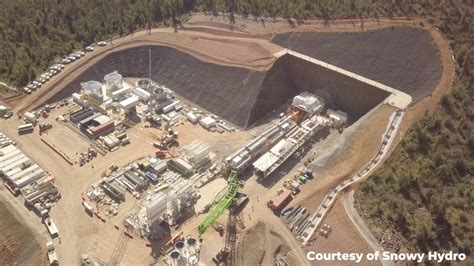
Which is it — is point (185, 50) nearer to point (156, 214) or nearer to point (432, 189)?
point (156, 214)

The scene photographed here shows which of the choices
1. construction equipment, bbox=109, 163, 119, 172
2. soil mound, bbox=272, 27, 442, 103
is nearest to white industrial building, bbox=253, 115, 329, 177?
soil mound, bbox=272, 27, 442, 103

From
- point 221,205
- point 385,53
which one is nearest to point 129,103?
point 221,205

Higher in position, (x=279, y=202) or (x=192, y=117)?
(x=192, y=117)

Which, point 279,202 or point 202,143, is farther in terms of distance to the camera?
point 202,143

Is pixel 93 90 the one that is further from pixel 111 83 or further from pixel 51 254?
pixel 51 254

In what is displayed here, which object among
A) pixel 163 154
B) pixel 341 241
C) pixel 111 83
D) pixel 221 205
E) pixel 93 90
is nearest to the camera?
pixel 341 241

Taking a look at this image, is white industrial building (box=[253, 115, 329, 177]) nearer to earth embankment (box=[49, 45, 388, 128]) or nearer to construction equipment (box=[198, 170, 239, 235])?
construction equipment (box=[198, 170, 239, 235])
